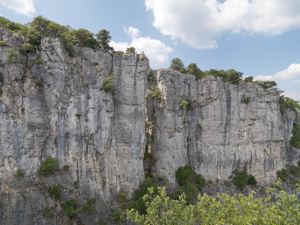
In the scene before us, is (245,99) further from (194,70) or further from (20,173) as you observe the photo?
(20,173)

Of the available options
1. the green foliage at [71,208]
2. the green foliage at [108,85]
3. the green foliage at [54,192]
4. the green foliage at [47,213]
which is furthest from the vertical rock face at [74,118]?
the green foliage at [71,208]

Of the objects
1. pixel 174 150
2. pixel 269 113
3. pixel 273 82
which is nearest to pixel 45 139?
pixel 174 150

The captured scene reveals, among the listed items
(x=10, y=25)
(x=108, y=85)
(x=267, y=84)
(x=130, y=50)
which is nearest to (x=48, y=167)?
(x=108, y=85)

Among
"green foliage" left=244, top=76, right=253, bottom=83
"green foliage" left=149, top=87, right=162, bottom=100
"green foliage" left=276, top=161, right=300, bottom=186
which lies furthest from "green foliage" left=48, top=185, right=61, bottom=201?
"green foliage" left=244, top=76, right=253, bottom=83

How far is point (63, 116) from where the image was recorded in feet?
118

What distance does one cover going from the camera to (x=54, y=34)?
37719 millimetres

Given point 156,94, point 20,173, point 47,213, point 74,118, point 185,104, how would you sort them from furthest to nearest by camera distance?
point 185,104 < point 156,94 < point 74,118 < point 20,173 < point 47,213

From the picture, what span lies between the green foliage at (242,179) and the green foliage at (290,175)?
5.22m

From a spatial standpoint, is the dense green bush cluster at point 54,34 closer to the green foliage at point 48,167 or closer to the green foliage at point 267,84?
the green foliage at point 48,167

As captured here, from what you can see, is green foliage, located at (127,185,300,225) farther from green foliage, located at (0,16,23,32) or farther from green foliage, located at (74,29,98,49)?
green foliage, located at (0,16,23,32)

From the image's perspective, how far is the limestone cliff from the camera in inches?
1324

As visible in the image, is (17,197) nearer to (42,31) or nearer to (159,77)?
(42,31)

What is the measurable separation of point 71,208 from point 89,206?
197 cm

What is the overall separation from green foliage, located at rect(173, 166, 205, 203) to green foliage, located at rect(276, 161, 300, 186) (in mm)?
15302
